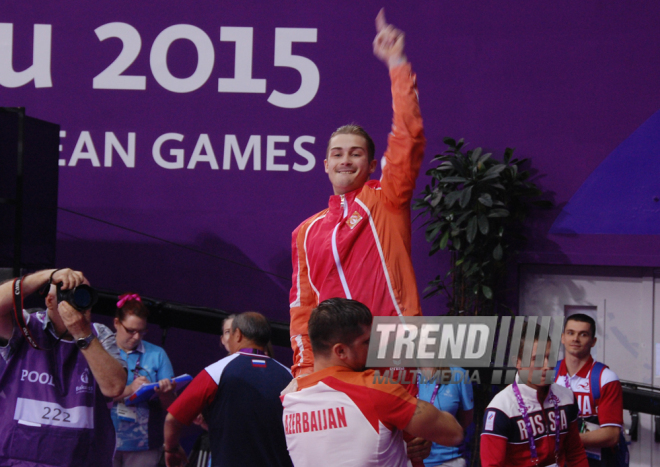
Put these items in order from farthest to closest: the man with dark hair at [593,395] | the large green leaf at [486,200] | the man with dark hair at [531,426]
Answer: the large green leaf at [486,200]
the man with dark hair at [593,395]
the man with dark hair at [531,426]

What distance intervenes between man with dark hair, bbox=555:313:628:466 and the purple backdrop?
5.68 feet

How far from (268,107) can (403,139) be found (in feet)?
12.1

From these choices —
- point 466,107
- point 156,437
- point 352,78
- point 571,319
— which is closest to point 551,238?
point 466,107

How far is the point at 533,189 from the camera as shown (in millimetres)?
5441

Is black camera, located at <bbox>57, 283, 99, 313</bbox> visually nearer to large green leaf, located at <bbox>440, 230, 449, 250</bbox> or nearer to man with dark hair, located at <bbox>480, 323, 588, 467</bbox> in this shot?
man with dark hair, located at <bbox>480, 323, 588, 467</bbox>

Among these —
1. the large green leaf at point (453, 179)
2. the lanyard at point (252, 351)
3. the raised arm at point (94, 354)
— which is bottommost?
the lanyard at point (252, 351)

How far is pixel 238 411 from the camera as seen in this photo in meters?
3.21

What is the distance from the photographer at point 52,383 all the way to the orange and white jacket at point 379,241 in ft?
2.47

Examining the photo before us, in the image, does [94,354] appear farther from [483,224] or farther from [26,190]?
[483,224]

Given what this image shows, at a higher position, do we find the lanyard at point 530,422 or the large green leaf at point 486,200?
the large green leaf at point 486,200

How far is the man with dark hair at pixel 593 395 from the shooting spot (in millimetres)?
3824

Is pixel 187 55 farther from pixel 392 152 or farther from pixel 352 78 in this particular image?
pixel 392 152

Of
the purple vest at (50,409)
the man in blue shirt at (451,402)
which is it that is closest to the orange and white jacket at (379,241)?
the purple vest at (50,409)

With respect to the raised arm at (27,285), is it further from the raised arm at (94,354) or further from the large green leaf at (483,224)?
the large green leaf at (483,224)
